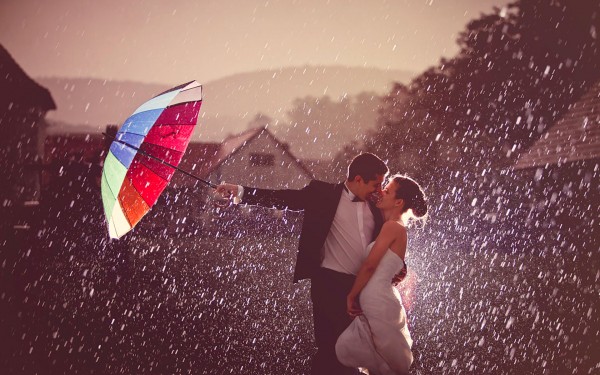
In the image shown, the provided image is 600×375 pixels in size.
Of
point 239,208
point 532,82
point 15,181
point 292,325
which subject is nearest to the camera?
point 292,325

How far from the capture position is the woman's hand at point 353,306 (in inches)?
151

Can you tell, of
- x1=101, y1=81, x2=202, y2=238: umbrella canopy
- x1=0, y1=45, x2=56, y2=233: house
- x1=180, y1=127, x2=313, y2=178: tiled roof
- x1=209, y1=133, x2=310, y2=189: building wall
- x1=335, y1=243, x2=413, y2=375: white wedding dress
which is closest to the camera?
x1=335, y1=243, x2=413, y2=375: white wedding dress

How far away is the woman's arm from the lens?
380 centimetres

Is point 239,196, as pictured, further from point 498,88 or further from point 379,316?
point 498,88

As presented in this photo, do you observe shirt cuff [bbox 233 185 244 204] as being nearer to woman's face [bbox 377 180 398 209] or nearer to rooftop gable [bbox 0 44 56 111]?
woman's face [bbox 377 180 398 209]

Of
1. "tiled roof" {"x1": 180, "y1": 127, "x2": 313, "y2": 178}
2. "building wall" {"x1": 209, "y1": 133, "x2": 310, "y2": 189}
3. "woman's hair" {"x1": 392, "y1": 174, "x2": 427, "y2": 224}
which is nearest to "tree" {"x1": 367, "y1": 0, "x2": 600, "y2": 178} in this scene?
"building wall" {"x1": 209, "y1": 133, "x2": 310, "y2": 189}

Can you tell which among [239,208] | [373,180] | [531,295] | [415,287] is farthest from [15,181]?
[373,180]

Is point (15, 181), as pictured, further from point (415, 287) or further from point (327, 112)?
point (327, 112)

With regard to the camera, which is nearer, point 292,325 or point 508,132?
point 292,325

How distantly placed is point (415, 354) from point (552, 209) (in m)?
17.8

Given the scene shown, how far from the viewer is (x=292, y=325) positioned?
759cm

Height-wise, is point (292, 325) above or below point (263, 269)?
above

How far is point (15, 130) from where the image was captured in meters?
25.5

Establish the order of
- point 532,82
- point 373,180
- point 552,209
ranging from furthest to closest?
1. point 532,82
2. point 552,209
3. point 373,180
